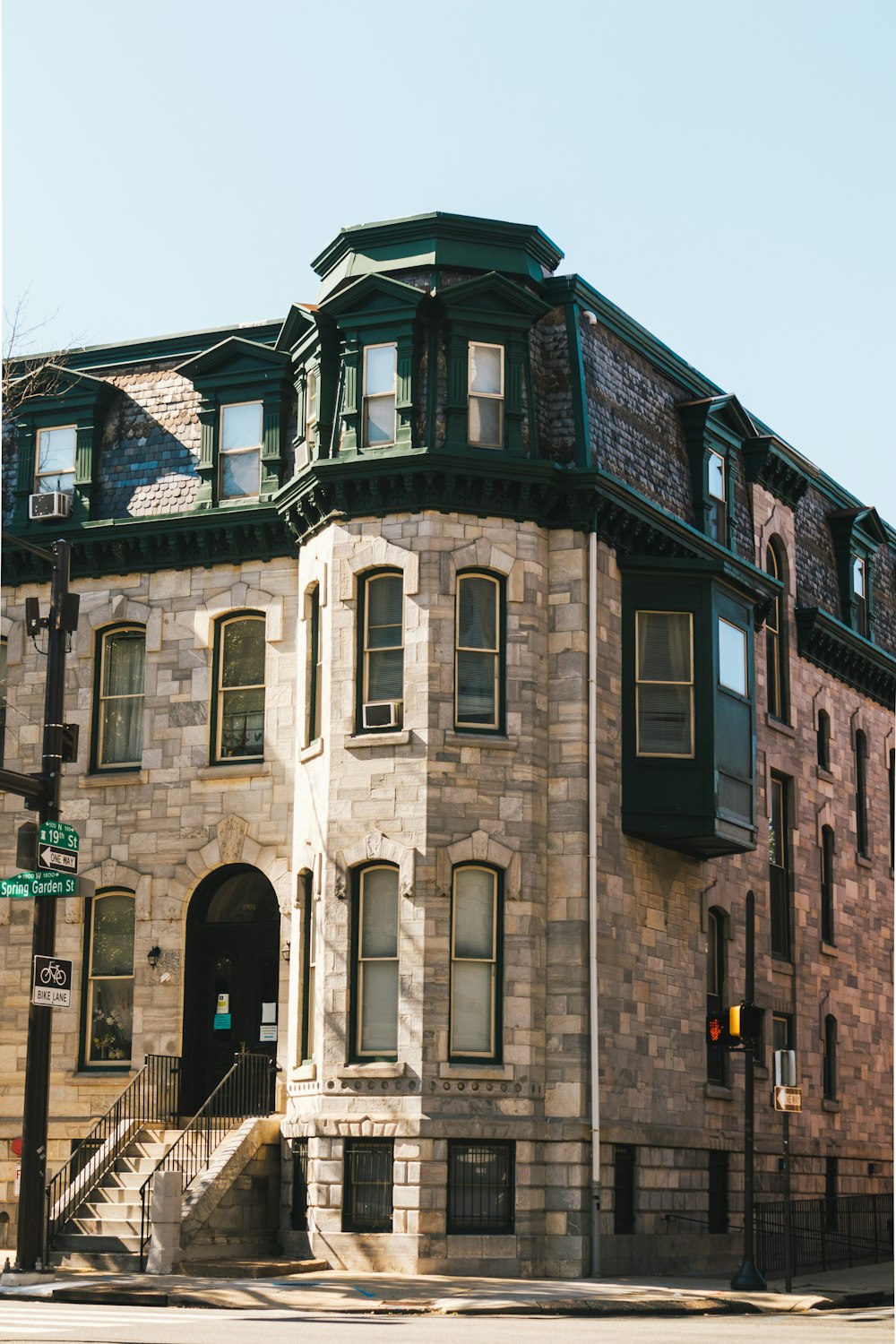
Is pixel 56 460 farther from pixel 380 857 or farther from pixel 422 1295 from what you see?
pixel 422 1295

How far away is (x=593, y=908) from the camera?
2639cm

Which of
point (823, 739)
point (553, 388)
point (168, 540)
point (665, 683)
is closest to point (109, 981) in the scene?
point (168, 540)

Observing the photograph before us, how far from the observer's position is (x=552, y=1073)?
25797 mm

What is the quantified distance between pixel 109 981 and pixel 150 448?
340 inches

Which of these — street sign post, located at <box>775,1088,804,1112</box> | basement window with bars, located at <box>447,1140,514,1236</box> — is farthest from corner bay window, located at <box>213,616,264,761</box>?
street sign post, located at <box>775,1088,804,1112</box>

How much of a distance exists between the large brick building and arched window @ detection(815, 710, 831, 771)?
3909mm

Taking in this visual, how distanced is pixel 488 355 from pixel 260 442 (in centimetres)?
454

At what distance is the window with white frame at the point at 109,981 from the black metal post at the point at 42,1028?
6978 millimetres

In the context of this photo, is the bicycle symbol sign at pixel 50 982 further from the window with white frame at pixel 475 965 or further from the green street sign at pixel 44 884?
the window with white frame at pixel 475 965

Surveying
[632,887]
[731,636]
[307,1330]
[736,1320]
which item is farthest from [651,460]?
[307,1330]

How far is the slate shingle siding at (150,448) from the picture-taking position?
30.9 metres

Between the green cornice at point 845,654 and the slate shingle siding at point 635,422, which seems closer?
the slate shingle siding at point 635,422

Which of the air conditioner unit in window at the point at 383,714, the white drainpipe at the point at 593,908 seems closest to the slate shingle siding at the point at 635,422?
the white drainpipe at the point at 593,908

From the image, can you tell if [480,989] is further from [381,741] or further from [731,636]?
[731,636]
